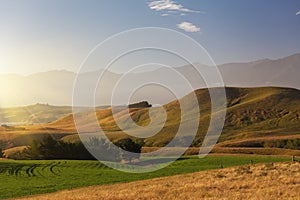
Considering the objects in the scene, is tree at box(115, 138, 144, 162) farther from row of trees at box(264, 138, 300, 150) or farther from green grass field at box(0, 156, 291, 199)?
row of trees at box(264, 138, 300, 150)

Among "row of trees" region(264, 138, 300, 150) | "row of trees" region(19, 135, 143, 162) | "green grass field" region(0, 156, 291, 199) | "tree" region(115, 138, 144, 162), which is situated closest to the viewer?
"green grass field" region(0, 156, 291, 199)

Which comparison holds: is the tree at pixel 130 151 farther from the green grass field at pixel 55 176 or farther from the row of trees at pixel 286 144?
the row of trees at pixel 286 144

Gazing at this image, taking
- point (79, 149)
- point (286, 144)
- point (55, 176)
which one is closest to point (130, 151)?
point (79, 149)

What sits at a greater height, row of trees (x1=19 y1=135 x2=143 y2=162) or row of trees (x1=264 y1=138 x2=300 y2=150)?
row of trees (x1=19 y1=135 x2=143 y2=162)

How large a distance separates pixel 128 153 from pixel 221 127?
348ft

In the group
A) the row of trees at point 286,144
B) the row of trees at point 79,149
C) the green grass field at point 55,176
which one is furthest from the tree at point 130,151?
the row of trees at point 286,144

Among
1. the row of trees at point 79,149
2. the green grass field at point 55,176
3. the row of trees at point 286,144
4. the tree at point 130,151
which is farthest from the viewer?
the row of trees at point 286,144

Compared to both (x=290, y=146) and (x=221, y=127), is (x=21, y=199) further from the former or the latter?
(x=221, y=127)

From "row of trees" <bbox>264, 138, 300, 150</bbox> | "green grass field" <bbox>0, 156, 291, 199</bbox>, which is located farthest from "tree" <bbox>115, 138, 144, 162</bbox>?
"row of trees" <bbox>264, 138, 300, 150</bbox>

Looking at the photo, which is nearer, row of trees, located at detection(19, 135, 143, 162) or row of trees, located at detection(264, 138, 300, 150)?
row of trees, located at detection(19, 135, 143, 162)

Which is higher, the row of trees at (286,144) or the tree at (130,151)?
the tree at (130,151)

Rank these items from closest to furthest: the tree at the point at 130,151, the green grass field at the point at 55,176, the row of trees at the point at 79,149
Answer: the green grass field at the point at 55,176, the tree at the point at 130,151, the row of trees at the point at 79,149

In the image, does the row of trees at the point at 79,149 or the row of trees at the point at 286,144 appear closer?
the row of trees at the point at 79,149

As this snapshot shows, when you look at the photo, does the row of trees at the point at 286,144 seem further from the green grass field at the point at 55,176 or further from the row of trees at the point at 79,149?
the green grass field at the point at 55,176
